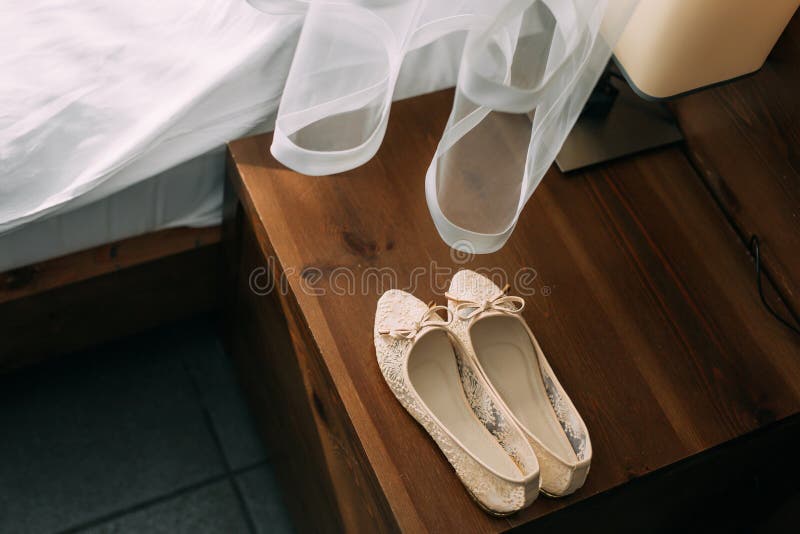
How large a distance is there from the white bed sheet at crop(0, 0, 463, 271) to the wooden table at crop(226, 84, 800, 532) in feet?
0.21

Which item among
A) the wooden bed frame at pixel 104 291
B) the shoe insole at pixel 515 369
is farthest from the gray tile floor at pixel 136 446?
the shoe insole at pixel 515 369

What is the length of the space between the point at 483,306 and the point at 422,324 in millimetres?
65

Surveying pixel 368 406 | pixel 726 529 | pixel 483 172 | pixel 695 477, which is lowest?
pixel 726 529

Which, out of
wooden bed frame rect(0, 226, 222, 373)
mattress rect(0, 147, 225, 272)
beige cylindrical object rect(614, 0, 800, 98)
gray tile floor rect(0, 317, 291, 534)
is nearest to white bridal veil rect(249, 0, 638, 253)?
beige cylindrical object rect(614, 0, 800, 98)

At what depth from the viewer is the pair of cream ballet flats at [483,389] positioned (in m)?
0.81

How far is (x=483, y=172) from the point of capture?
0.86 m

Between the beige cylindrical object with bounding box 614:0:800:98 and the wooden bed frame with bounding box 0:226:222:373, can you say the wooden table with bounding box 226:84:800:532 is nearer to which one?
the wooden bed frame with bounding box 0:226:222:373

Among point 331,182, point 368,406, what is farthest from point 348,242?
point 368,406

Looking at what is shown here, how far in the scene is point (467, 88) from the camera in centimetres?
73

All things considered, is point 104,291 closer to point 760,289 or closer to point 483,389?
point 483,389

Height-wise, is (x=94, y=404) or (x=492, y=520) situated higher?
(x=492, y=520)

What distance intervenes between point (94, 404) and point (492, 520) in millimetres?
667

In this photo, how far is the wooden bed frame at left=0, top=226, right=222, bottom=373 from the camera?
1.04 meters

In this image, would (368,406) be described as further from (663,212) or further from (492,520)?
(663,212)
